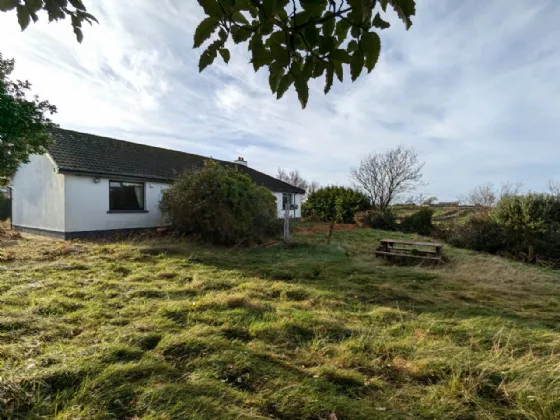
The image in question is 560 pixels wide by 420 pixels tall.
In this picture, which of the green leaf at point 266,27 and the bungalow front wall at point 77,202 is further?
the bungalow front wall at point 77,202

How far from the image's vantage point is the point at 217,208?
A: 9680mm

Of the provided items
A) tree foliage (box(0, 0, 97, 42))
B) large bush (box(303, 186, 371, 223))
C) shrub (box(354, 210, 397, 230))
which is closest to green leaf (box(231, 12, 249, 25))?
tree foliage (box(0, 0, 97, 42))

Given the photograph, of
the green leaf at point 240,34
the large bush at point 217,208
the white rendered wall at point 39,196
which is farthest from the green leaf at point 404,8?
the white rendered wall at point 39,196

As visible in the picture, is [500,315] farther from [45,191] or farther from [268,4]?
[45,191]

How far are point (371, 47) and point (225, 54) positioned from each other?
0.74 m

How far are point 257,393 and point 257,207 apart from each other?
838 centimetres

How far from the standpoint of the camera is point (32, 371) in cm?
234

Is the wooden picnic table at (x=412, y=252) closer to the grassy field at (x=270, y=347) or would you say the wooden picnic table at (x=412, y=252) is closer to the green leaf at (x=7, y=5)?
the grassy field at (x=270, y=347)

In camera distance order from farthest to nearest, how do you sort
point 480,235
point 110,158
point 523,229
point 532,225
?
point 110,158 → point 480,235 → point 523,229 → point 532,225

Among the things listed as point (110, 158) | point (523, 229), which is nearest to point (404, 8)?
point (523, 229)

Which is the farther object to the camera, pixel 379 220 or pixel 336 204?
pixel 336 204

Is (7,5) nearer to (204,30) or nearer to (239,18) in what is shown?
(204,30)

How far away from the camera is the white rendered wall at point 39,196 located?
10.9 m

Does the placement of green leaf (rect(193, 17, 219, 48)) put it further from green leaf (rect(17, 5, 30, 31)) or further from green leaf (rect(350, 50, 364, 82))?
green leaf (rect(17, 5, 30, 31))
